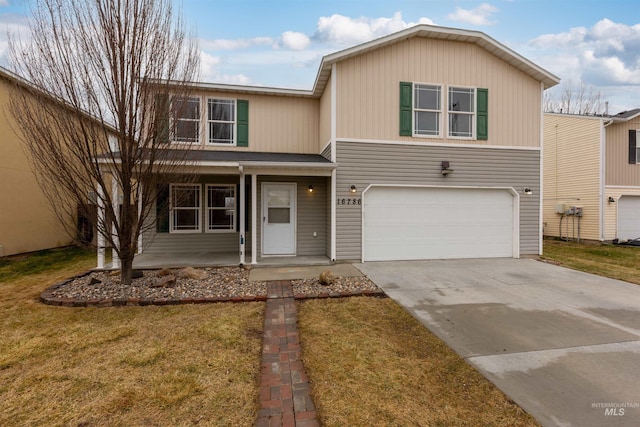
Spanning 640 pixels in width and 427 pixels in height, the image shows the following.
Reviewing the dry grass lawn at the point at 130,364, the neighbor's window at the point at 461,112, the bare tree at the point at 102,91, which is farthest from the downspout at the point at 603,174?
the bare tree at the point at 102,91

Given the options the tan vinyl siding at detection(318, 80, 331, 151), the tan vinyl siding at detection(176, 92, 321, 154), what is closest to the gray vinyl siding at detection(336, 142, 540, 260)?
the tan vinyl siding at detection(318, 80, 331, 151)

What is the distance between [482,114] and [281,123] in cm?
592

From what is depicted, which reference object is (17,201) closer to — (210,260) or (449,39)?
(210,260)

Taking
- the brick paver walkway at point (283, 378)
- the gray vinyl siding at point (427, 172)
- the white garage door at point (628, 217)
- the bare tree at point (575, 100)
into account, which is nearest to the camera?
the brick paver walkway at point (283, 378)

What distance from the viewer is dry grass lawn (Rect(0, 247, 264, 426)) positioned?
2.42 meters

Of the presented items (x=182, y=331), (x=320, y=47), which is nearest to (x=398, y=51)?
(x=182, y=331)

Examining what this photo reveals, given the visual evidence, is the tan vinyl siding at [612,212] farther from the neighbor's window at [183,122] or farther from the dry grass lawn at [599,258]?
the neighbor's window at [183,122]

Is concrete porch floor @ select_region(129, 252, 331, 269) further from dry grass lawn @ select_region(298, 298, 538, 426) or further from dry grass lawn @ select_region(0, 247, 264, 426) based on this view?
dry grass lawn @ select_region(298, 298, 538, 426)

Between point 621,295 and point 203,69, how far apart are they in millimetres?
8892

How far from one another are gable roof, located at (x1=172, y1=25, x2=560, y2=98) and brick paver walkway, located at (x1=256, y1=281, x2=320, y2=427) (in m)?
6.58

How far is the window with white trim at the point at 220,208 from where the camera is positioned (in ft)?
30.9

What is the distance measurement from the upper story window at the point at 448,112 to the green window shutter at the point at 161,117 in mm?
5820

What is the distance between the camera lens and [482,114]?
8695mm

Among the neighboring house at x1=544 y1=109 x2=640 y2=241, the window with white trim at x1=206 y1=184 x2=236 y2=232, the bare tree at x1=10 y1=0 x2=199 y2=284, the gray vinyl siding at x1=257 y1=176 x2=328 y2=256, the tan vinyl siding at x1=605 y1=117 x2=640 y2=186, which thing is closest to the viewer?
the bare tree at x1=10 y1=0 x2=199 y2=284
